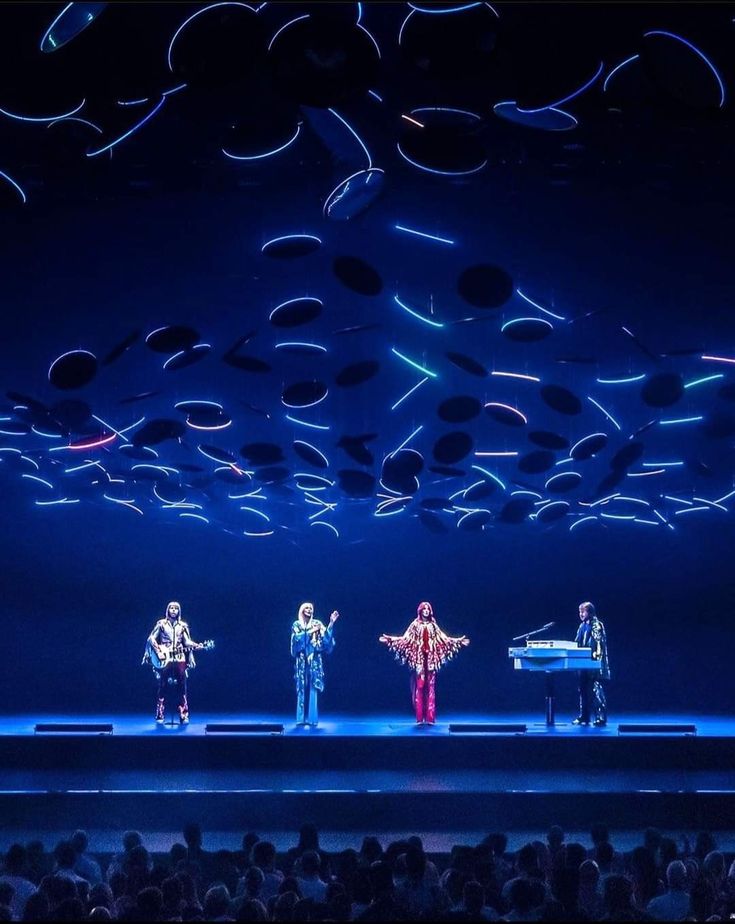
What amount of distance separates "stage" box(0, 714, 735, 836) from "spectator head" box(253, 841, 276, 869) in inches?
126

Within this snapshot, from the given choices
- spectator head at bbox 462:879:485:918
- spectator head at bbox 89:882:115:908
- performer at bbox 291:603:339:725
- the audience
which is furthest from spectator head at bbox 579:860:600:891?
performer at bbox 291:603:339:725

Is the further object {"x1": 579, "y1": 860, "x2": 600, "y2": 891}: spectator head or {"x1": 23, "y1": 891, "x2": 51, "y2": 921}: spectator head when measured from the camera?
{"x1": 579, "y1": 860, "x2": 600, "y2": 891}: spectator head

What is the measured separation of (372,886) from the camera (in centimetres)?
419

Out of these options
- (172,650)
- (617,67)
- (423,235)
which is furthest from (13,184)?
(172,650)

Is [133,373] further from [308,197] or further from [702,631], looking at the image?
[702,631]

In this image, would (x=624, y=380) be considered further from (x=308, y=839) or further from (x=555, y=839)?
(x=308, y=839)

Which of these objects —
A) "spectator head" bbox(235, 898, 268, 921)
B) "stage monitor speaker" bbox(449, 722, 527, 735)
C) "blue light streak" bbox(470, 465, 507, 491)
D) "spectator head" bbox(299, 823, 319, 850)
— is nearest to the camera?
"spectator head" bbox(235, 898, 268, 921)

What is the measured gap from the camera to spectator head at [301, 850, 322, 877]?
457 cm

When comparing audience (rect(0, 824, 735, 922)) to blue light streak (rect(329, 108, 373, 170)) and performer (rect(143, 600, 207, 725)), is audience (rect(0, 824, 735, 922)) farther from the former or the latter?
performer (rect(143, 600, 207, 725))

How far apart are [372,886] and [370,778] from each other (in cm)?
564

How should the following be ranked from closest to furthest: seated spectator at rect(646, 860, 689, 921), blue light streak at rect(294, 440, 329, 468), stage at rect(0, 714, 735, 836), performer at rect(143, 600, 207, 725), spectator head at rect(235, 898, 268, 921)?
spectator head at rect(235, 898, 268, 921)
seated spectator at rect(646, 860, 689, 921)
stage at rect(0, 714, 735, 836)
blue light streak at rect(294, 440, 329, 468)
performer at rect(143, 600, 207, 725)

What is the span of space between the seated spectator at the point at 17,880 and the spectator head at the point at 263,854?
1.04m

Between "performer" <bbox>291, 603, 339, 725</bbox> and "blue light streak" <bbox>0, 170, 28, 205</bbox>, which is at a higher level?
"blue light streak" <bbox>0, 170, 28, 205</bbox>

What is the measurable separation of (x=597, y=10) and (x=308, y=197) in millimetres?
3010
